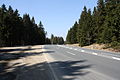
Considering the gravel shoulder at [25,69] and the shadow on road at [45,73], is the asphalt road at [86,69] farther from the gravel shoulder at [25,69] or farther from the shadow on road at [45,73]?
the gravel shoulder at [25,69]

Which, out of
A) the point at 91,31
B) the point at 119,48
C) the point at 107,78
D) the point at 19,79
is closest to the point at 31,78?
the point at 19,79

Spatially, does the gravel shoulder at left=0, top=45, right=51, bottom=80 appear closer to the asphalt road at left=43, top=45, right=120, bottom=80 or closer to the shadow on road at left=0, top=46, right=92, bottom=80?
the shadow on road at left=0, top=46, right=92, bottom=80

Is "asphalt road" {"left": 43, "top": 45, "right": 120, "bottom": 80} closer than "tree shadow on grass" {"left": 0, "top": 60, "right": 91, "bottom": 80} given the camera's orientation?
Yes

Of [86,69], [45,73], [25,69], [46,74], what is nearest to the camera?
[46,74]

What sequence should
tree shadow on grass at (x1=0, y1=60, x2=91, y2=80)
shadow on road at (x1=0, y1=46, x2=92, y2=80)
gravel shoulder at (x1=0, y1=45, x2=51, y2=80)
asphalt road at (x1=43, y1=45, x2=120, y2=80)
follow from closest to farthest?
1. asphalt road at (x1=43, y1=45, x2=120, y2=80)
2. tree shadow on grass at (x1=0, y1=60, x2=91, y2=80)
3. shadow on road at (x1=0, y1=46, x2=92, y2=80)
4. gravel shoulder at (x1=0, y1=45, x2=51, y2=80)

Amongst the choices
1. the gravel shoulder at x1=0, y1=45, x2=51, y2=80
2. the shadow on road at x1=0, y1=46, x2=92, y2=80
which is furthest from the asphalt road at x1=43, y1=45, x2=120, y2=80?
the gravel shoulder at x1=0, y1=45, x2=51, y2=80

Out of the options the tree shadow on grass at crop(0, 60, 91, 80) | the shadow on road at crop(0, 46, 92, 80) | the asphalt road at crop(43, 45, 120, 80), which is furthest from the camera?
the shadow on road at crop(0, 46, 92, 80)

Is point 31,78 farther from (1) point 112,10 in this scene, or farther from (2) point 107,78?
(1) point 112,10

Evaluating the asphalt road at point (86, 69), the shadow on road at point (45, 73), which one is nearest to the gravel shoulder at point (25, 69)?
the shadow on road at point (45, 73)

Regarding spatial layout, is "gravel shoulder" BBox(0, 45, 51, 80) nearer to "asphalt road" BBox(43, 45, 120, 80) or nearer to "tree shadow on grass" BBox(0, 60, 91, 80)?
"tree shadow on grass" BBox(0, 60, 91, 80)

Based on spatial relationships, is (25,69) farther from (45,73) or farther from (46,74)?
(46,74)

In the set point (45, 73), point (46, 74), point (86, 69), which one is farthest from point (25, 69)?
point (86, 69)

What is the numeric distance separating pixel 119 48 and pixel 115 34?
294cm

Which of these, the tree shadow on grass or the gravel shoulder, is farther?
the gravel shoulder
